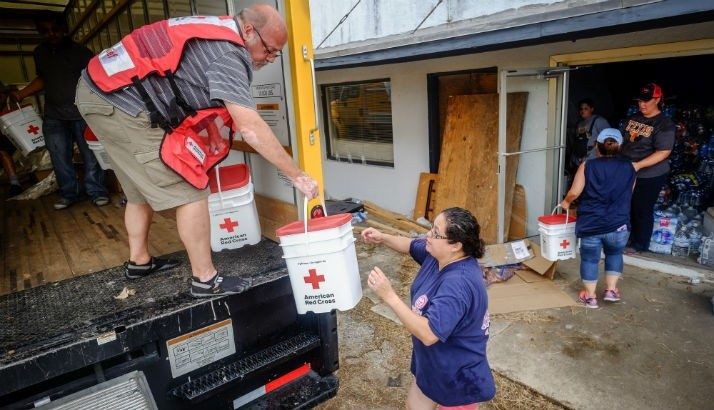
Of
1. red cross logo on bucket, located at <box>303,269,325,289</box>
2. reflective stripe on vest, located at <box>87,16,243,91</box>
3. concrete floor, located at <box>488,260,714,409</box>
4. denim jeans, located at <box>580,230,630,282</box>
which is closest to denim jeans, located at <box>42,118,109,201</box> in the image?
A: reflective stripe on vest, located at <box>87,16,243,91</box>

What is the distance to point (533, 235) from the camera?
5.95 m

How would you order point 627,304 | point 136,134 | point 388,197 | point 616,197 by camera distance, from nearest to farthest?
point 136,134 → point 616,197 → point 627,304 → point 388,197

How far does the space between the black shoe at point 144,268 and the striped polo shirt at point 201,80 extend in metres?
0.84

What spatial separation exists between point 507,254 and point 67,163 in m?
4.97

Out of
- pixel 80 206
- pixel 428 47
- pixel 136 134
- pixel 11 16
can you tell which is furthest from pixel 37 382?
pixel 11 16

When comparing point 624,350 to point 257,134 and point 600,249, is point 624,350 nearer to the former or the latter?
point 600,249

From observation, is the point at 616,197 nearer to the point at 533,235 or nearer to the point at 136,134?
the point at 533,235

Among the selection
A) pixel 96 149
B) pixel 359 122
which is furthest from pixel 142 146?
pixel 359 122

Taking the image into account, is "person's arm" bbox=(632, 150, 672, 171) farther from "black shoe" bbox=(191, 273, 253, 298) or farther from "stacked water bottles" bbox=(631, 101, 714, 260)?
"black shoe" bbox=(191, 273, 253, 298)

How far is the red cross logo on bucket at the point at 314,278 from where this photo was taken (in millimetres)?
2062

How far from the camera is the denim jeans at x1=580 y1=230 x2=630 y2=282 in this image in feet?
13.7

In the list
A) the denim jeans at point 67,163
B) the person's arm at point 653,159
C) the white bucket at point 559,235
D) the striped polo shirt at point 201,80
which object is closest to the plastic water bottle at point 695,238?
the person's arm at point 653,159

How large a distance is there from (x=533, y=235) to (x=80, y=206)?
17.9 feet

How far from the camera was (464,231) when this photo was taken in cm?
199
